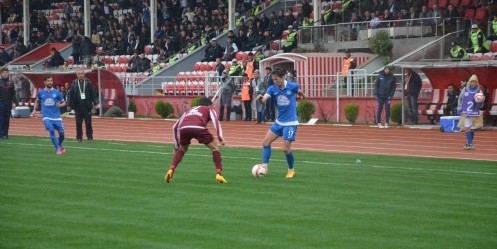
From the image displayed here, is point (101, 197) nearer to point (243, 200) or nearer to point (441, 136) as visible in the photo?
point (243, 200)

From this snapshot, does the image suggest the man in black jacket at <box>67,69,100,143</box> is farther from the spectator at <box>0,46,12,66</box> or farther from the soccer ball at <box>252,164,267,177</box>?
the spectator at <box>0,46,12,66</box>

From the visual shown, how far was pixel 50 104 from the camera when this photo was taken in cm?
2572

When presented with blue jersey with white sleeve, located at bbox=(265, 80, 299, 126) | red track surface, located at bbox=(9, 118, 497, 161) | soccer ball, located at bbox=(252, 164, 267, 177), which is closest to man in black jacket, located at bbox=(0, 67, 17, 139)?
red track surface, located at bbox=(9, 118, 497, 161)

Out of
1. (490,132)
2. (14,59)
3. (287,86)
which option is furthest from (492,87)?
(14,59)

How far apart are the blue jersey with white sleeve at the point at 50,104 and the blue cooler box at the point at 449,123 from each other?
11748mm

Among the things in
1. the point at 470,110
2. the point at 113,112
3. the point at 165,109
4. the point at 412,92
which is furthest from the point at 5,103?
the point at 113,112

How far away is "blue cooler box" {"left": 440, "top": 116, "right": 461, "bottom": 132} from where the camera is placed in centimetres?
3152

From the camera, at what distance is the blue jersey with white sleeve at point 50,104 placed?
84.3 feet

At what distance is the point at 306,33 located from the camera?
43625mm

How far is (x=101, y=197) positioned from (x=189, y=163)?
6.47 metres

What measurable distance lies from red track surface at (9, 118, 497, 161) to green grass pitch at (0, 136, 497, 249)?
3.22 m

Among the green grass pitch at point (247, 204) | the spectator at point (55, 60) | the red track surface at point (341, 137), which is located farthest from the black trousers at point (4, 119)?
the spectator at point (55, 60)

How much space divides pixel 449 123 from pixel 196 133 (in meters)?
15.6

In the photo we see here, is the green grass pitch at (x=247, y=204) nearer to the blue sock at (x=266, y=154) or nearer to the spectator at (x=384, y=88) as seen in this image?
the blue sock at (x=266, y=154)
